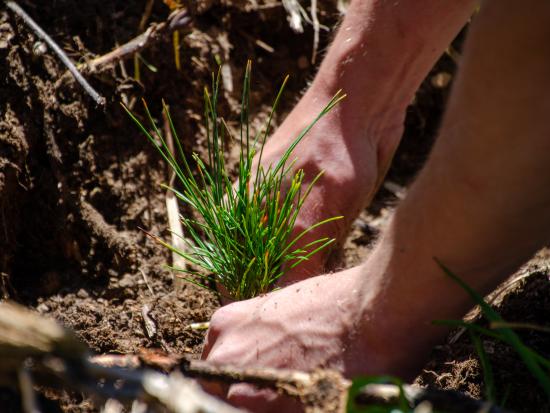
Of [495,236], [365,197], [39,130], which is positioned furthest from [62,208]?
[495,236]

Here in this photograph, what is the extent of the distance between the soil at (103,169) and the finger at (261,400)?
0.40 m

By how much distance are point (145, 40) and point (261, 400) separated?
1075 mm

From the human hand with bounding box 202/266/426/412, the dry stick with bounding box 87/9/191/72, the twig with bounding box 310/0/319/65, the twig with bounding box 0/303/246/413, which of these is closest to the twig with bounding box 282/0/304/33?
the twig with bounding box 310/0/319/65

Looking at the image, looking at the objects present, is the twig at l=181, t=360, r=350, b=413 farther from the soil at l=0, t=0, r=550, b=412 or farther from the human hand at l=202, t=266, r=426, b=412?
the soil at l=0, t=0, r=550, b=412

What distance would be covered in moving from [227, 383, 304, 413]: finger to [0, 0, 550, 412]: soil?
40 cm

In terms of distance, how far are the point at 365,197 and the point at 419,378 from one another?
0.50 m

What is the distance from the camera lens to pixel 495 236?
95 centimetres

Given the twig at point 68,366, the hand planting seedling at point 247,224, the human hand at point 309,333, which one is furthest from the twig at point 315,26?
the twig at point 68,366

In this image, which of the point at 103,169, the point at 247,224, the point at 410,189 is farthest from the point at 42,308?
the point at 410,189

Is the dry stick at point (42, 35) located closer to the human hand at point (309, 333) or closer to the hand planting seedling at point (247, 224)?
the hand planting seedling at point (247, 224)

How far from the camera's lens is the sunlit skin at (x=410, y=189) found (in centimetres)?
85

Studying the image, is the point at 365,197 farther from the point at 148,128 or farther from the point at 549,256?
the point at 148,128

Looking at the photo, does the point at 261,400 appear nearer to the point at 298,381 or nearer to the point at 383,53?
the point at 298,381

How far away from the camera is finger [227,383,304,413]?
114cm
